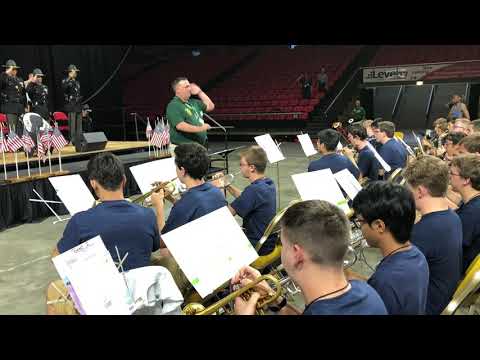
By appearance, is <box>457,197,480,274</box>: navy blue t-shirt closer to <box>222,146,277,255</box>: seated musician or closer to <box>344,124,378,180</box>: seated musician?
<box>222,146,277,255</box>: seated musician

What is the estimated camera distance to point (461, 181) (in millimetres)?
2586

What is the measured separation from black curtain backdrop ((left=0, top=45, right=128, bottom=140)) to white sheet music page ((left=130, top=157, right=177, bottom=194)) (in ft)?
32.6

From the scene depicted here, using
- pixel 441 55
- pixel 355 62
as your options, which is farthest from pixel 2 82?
pixel 441 55

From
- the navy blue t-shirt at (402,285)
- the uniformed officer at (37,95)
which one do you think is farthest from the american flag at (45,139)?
the navy blue t-shirt at (402,285)

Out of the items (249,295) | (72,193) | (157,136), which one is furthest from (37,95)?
(249,295)

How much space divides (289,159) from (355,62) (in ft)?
31.4

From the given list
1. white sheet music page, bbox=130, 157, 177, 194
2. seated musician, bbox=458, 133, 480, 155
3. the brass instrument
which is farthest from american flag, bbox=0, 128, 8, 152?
seated musician, bbox=458, 133, 480, 155

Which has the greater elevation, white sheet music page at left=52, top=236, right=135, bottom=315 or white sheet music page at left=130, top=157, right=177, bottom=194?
white sheet music page at left=130, top=157, right=177, bottom=194

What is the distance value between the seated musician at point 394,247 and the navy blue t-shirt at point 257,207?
1258mm

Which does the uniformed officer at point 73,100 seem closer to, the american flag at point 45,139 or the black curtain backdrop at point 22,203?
the american flag at point 45,139

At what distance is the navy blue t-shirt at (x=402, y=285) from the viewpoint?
1.59 metres

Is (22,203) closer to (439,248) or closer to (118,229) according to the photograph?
(118,229)

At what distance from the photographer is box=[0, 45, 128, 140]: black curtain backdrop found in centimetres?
1192
